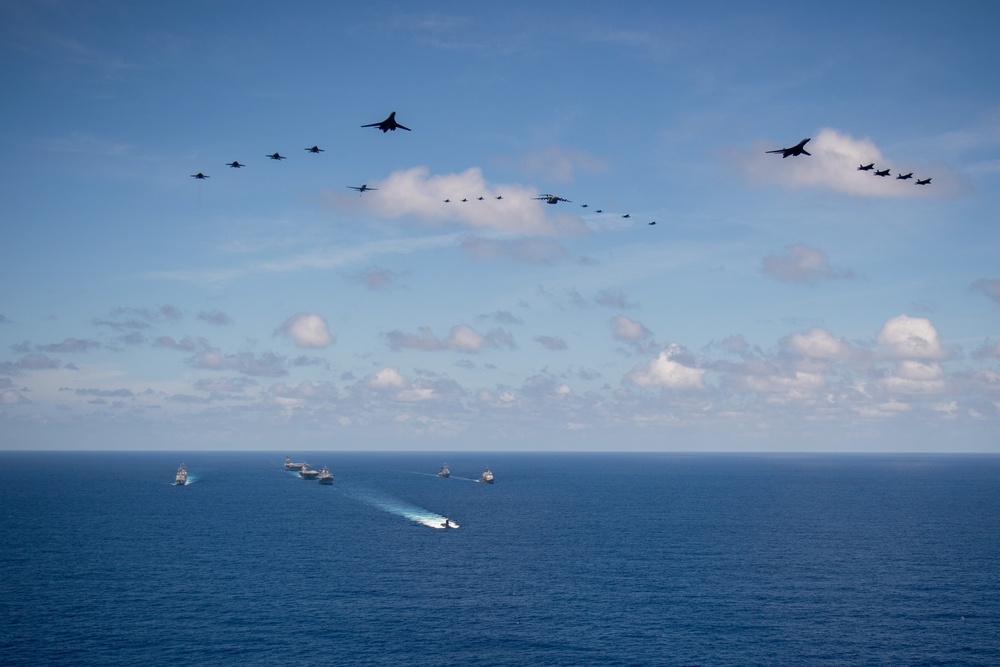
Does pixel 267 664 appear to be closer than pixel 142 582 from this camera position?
Yes

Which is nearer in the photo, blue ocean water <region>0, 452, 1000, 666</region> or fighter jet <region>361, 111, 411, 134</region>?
fighter jet <region>361, 111, 411, 134</region>

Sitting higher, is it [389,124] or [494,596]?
[389,124]

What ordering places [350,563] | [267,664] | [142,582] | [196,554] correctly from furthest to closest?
1. [196,554]
2. [350,563]
3. [142,582]
4. [267,664]

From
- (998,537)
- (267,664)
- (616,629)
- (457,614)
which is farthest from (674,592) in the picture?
(998,537)

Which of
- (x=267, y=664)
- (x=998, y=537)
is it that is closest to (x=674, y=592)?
(x=267, y=664)

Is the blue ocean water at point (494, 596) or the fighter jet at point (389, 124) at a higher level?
the fighter jet at point (389, 124)

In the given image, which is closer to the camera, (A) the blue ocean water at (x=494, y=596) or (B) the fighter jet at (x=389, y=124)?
(B) the fighter jet at (x=389, y=124)

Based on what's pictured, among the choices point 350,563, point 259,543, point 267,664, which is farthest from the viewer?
point 259,543

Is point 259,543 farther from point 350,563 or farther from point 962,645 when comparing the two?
point 962,645

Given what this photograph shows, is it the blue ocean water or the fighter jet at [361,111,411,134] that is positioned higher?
the fighter jet at [361,111,411,134]

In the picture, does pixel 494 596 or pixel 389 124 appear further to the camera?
pixel 494 596
